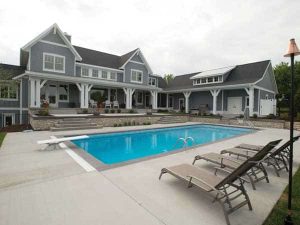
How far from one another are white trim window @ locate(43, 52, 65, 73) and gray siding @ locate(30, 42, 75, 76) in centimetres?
30

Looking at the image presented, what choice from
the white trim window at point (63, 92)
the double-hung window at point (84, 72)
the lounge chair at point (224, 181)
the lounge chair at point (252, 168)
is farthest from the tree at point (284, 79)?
the lounge chair at point (224, 181)

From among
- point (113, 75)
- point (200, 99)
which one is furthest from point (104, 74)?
point (200, 99)

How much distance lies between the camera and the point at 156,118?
19.5 meters

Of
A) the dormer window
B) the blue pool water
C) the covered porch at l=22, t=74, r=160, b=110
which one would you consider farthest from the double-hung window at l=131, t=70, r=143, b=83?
the blue pool water

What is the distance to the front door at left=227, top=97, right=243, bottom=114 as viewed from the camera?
22266 mm

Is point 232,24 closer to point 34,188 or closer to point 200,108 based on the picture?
point 200,108

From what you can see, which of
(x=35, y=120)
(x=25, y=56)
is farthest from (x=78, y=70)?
(x=35, y=120)

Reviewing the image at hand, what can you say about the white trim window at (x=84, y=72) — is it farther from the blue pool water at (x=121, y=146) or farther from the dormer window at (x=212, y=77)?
the dormer window at (x=212, y=77)

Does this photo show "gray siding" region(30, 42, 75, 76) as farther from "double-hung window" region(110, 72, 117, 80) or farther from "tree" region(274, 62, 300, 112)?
"tree" region(274, 62, 300, 112)

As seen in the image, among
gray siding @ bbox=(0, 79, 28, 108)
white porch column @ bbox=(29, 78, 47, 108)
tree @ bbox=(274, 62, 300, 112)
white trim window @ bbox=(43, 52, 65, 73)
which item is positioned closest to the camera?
white porch column @ bbox=(29, 78, 47, 108)

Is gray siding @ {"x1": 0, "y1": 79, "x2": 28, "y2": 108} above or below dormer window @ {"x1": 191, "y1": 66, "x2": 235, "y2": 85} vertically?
below

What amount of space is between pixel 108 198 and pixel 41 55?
18463 millimetres

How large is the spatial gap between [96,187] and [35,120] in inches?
435

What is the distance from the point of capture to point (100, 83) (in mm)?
18203
